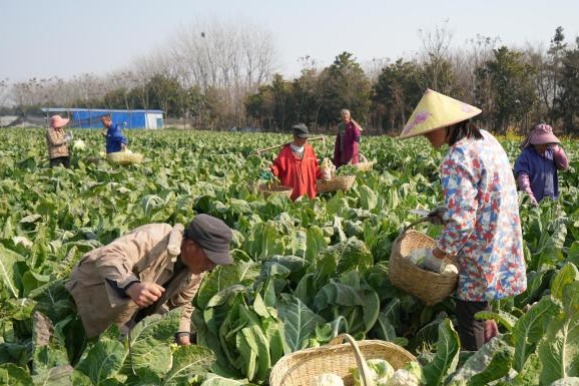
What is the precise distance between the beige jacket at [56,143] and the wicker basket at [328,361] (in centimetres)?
1115

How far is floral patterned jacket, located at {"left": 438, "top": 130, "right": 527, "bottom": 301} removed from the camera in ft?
10.6

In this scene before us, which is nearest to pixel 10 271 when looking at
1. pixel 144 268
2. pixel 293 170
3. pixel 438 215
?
pixel 144 268

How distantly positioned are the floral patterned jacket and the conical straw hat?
15cm

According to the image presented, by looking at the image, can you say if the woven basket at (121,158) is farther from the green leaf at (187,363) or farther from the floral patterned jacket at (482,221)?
the green leaf at (187,363)

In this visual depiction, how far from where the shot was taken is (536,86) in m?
39.8

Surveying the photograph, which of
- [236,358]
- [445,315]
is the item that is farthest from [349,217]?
[236,358]

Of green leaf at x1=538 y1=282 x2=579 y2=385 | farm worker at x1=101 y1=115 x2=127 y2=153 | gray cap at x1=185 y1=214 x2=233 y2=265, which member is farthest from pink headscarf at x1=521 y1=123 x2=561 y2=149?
farm worker at x1=101 y1=115 x2=127 y2=153

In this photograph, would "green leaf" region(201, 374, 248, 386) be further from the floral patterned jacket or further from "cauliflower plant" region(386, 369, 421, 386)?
the floral patterned jacket

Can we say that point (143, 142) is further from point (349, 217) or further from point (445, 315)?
point (445, 315)

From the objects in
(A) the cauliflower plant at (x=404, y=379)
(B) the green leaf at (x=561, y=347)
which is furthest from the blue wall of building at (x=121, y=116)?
(B) the green leaf at (x=561, y=347)

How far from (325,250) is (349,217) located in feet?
5.99

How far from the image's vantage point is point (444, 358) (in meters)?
2.35

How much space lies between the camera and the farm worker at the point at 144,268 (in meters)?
3.01

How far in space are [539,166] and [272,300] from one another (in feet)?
13.3
